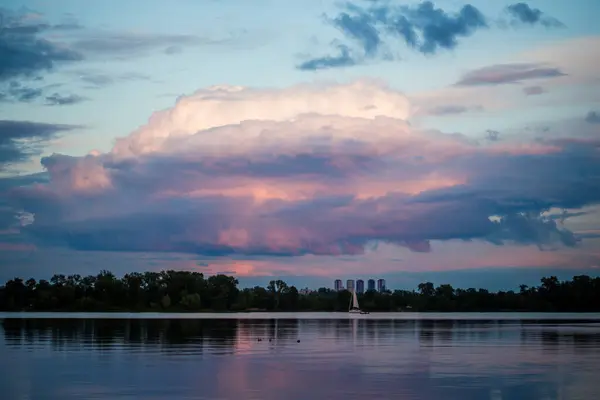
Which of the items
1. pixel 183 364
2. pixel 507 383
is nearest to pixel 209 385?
pixel 183 364

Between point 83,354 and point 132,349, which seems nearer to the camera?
point 83,354

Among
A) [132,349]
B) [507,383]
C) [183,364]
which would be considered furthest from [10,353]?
[507,383]

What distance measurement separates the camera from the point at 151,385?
39562 millimetres

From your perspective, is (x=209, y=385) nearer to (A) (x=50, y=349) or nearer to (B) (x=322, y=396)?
(B) (x=322, y=396)

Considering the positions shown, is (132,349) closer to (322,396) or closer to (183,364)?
(183,364)

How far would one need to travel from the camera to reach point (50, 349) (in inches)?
2522

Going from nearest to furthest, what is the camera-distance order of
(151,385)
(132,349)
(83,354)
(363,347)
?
(151,385) < (83,354) < (132,349) < (363,347)

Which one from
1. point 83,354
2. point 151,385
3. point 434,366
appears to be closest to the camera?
point 151,385

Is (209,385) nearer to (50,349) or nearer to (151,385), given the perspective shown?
(151,385)

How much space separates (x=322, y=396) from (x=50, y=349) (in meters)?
34.7

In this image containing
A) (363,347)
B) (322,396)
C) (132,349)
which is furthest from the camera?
(363,347)

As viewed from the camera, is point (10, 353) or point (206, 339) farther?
point (206, 339)

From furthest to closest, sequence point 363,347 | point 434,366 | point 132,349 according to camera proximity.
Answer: point 363,347 < point 132,349 < point 434,366

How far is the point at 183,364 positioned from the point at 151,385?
1074 centimetres
